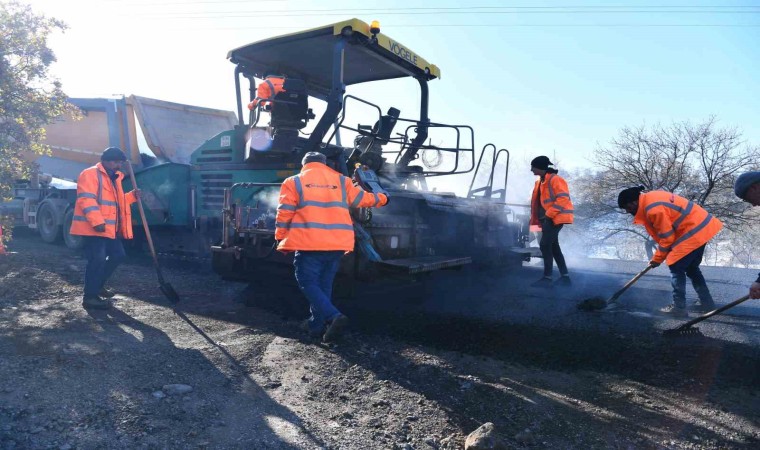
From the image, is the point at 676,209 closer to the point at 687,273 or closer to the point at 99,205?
the point at 687,273

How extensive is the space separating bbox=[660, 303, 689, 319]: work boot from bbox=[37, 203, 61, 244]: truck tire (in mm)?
8700

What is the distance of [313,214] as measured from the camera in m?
3.84

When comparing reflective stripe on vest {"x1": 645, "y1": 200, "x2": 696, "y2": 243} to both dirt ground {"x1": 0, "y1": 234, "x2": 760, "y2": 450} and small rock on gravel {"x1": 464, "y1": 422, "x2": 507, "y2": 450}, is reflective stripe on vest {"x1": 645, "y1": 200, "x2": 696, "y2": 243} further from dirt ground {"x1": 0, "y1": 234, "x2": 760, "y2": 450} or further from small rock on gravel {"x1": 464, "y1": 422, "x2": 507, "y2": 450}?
small rock on gravel {"x1": 464, "y1": 422, "x2": 507, "y2": 450}

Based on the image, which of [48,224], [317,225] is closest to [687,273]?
[317,225]

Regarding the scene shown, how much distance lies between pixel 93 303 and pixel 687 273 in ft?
18.0

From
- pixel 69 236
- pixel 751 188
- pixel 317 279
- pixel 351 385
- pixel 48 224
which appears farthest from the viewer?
A: pixel 48 224

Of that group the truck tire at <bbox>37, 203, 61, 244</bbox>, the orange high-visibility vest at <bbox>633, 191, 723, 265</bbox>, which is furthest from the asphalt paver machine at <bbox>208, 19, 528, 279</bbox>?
the truck tire at <bbox>37, 203, 61, 244</bbox>

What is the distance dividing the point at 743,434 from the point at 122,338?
3.85 metres

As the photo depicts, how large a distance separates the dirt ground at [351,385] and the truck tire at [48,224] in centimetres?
424

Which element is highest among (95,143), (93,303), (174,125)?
(174,125)

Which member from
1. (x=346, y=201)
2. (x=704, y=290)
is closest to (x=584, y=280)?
(x=704, y=290)

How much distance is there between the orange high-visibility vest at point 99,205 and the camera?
4438mm

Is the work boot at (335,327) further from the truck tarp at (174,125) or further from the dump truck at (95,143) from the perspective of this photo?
the truck tarp at (174,125)

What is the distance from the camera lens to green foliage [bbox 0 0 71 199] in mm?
6043
